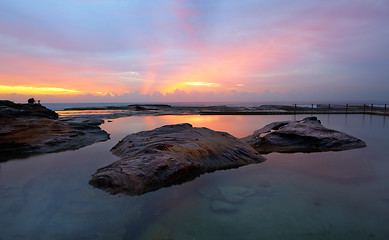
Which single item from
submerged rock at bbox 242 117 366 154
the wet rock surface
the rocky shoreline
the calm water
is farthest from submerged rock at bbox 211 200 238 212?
the wet rock surface

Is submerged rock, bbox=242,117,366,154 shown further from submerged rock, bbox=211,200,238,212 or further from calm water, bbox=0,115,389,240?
submerged rock, bbox=211,200,238,212

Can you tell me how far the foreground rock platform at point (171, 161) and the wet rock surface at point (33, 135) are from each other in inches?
96.1

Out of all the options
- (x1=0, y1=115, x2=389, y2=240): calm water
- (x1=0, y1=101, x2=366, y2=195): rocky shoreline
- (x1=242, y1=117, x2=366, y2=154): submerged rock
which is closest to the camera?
(x1=0, y1=115, x2=389, y2=240): calm water

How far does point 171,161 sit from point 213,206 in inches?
53.9

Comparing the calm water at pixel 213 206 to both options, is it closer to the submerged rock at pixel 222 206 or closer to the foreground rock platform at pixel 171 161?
the submerged rock at pixel 222 206

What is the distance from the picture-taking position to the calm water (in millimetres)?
2717

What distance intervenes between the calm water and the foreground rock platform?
0.21 meters

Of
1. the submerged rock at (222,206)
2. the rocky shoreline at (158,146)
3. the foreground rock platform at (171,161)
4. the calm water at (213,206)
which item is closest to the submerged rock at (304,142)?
the rocky shoreline at (158,146)

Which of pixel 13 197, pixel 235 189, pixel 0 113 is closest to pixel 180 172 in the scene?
pixel 235 189

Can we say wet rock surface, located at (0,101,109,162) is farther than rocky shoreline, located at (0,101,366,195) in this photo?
Yes

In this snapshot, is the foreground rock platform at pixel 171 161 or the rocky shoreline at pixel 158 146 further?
the rocky shoreline at pixel 158 146

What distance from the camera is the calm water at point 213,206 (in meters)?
2.72

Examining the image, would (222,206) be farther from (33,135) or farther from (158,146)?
(33,135)

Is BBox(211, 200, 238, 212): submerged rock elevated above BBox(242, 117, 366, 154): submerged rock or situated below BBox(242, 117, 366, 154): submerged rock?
below
